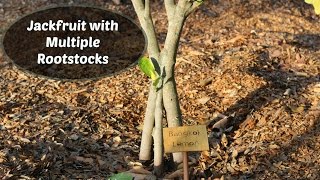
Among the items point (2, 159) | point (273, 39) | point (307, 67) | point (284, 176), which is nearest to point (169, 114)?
point (284, 176)

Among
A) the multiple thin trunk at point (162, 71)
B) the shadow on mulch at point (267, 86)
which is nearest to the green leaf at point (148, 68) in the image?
the multiple thin trunk at point (162, 71)

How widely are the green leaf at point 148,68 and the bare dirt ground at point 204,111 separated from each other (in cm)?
72

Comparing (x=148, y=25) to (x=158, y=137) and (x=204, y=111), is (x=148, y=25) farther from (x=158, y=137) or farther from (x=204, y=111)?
(x=204, y=111)

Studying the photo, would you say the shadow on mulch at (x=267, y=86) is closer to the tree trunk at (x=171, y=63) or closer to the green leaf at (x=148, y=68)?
the tree trunk at (x=171, y=63)

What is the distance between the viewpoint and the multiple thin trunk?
3268 mm

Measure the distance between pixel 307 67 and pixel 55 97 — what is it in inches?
95.8

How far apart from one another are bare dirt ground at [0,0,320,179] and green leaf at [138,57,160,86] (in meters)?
0.72

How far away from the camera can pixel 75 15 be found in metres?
6.00

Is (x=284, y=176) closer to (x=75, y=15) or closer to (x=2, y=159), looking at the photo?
(x=2, y=159)

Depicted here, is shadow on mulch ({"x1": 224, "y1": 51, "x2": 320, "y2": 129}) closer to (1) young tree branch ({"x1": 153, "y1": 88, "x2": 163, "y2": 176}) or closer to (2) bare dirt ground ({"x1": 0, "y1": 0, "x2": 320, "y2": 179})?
(2) bare dirt ground ({"x1": 0, "y1": 0, "x2": 320, "y2": 179})

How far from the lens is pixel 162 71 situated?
3383 mm

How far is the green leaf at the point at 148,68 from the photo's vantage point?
328 cm

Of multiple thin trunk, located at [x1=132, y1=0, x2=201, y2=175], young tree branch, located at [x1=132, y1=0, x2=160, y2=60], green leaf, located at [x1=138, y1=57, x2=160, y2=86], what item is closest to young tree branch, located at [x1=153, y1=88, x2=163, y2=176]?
multiple thin trunk, located at [x1=132, y1=0, x2=201, y2=175]

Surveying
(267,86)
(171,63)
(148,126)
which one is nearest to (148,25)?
(171,63)
